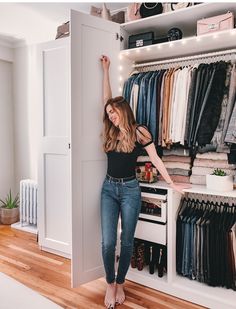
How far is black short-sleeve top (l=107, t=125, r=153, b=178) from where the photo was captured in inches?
87.7

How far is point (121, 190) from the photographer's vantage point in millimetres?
2217

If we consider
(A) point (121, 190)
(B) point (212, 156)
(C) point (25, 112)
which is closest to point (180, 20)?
(B) point (212, 156)

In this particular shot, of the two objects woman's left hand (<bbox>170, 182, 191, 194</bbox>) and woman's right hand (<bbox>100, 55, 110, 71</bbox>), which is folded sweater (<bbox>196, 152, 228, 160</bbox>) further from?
woman's right hand (<bbox>100, 55, 110, 71</bbox>)

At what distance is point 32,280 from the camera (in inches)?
99.0

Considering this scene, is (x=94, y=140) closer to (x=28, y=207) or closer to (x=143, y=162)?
(x=143, y=162)

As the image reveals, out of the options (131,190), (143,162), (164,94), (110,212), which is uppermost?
(164,94)

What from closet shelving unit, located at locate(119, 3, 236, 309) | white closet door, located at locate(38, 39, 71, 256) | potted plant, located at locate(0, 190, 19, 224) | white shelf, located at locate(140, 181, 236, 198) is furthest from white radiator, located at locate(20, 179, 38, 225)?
white shelf, located at locate(140, 181, 236, 198)

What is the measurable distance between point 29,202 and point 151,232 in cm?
196

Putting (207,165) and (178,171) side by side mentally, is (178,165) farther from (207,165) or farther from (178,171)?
(207,165)

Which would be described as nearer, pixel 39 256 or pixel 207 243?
pixel 207 243

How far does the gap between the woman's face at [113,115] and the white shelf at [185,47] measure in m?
0.61

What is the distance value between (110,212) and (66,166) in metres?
0.93

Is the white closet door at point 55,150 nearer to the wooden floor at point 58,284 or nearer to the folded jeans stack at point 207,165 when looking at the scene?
the wooden floor at point 58,284

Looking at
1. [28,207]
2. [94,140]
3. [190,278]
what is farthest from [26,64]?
[190,278]
